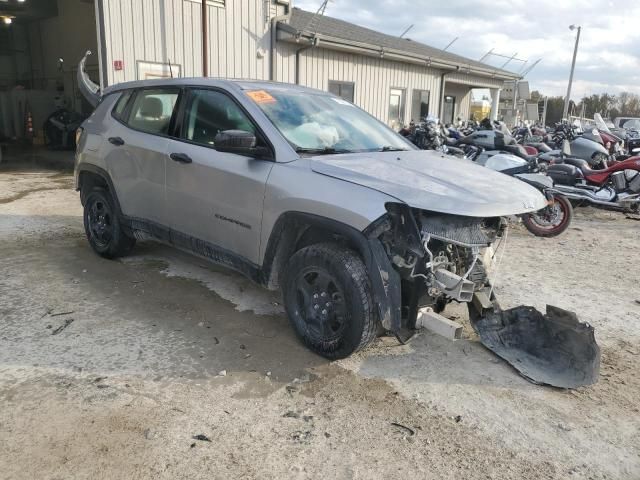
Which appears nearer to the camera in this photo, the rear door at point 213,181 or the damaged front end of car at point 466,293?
→ the damaged front end of car at point 466,293

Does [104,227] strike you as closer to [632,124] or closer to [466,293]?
[466,293]

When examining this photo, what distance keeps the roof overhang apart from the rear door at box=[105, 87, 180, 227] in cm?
833

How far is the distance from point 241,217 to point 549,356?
230 cm

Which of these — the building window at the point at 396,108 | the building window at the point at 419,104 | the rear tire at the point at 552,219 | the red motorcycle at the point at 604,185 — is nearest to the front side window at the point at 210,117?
the rear tire at the point at 552,219

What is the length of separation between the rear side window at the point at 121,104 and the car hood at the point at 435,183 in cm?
255

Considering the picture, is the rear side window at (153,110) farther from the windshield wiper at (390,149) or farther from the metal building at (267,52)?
the metal building at (267,52)

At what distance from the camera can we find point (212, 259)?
4184 mm

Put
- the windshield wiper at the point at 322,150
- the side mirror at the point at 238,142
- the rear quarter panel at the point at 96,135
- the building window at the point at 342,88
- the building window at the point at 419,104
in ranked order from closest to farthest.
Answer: the side mirror at the point at 238,142 < the windshield wiper at the point at 322,150 < the rear quarter panel at the point at 96,135 < the building window at the point at 342,88 < the building window at the point at 419,104

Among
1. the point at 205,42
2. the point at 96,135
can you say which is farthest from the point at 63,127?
the point at 96,135

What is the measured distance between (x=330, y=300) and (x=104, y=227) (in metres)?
3.13

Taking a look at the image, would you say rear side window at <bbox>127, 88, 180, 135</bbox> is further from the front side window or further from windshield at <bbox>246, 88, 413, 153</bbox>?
windshield at <bbox>246, 88, 413, 153</bbox>

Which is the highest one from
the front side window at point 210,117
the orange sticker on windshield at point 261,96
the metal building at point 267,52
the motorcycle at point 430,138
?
the metal building at point 267,52

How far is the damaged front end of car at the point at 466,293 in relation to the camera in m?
3.04

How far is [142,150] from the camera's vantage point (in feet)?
15.4
